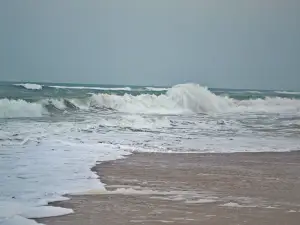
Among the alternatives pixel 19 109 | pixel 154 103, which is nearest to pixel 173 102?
pixel 154 103

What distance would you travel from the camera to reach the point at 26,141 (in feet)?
24.8

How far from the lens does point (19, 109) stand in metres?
15.9

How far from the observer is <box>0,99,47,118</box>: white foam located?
15219 mm

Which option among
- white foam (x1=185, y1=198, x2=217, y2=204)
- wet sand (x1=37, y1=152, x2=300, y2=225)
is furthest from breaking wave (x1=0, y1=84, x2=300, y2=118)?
white foam (x1=185, y1=198, x2=217, y2=204)

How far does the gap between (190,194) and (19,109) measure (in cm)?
1267

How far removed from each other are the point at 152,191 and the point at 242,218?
105 centimetres

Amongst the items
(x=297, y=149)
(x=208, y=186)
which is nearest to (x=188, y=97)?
(x=297, y=149)

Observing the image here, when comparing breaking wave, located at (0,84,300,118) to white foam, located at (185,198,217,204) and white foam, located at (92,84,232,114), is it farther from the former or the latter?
white foam, located at (185,198,217,204)

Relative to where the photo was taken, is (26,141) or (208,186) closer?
(208,186)

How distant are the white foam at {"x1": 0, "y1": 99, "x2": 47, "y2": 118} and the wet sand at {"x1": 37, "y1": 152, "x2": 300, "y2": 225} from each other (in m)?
9.64

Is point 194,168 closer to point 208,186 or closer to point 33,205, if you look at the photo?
point 208,186

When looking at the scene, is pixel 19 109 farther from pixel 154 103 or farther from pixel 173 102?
pixel 173 102

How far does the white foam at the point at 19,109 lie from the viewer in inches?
599

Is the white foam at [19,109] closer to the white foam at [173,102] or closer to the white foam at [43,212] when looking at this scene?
the white foam at [173,102]
